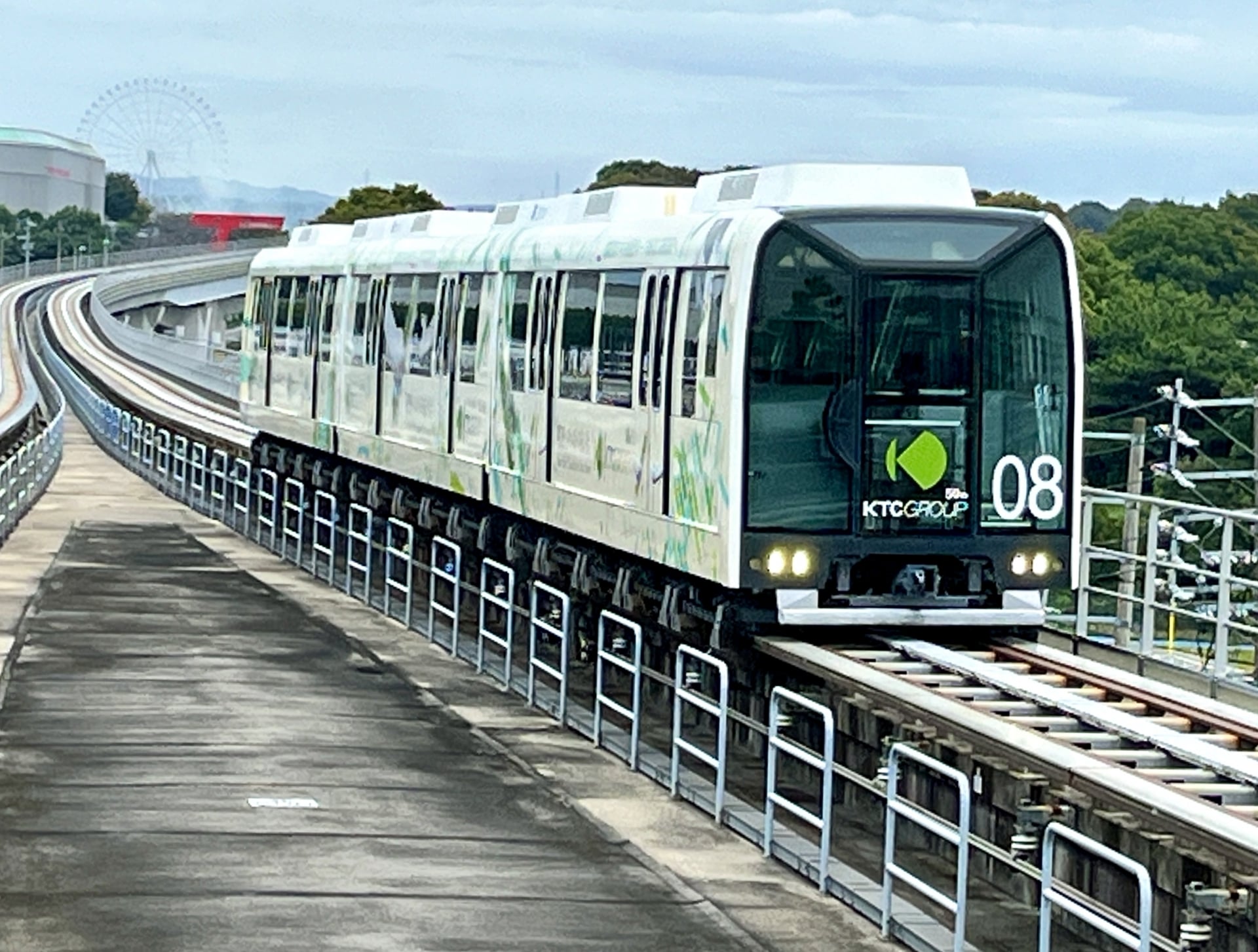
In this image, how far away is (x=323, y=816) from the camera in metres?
14.6

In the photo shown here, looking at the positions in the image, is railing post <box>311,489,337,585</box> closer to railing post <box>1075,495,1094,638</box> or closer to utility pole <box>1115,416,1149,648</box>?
utility pole <box>1115,416,1149,648</box>

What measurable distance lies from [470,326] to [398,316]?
11.8 ft

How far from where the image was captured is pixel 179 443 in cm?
4416

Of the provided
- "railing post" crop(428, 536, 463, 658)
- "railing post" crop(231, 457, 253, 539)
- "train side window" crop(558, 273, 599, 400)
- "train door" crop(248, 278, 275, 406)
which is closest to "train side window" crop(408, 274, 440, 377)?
"railing post" crop(428, 536, 463, 658)

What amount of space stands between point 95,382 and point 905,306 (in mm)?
67322

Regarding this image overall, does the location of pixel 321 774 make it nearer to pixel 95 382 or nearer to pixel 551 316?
pixel 551 316

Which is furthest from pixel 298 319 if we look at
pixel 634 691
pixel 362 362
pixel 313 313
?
pixel 634 691

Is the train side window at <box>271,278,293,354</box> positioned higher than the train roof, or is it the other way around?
the train roof

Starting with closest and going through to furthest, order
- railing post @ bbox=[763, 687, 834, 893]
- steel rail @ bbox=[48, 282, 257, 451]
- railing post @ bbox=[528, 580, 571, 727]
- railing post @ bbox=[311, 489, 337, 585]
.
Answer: railing post @ bbox=[763, 687, 834, 893], railing post @ bbox=[528, 580, 571, 727], railing post @ bbox=[311, 489, 337, 585], steel rail @ bbox=[48, 282, 257, 451]

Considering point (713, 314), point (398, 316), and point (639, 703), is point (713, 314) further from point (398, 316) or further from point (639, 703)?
point (398, 316)

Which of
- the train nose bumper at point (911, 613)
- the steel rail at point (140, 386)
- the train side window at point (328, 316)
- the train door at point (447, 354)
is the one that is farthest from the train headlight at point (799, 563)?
the steel rail at point (140, 386)

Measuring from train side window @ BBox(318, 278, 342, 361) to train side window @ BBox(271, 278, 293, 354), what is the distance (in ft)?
7.99

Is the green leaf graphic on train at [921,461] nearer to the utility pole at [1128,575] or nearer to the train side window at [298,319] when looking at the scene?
the utility pole at [1128,575]

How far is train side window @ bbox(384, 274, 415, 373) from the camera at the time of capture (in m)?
28.7
